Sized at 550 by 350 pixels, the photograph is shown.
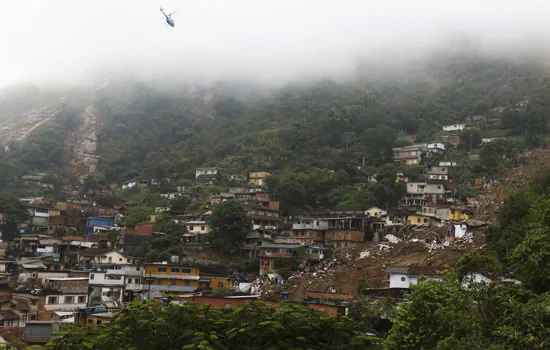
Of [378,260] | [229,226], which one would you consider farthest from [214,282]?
[378,260]

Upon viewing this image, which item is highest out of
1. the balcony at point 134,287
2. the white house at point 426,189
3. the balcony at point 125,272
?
the white house at point 426,189

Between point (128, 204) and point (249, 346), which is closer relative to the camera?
point (249, 346)

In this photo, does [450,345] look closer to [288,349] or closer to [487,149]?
[288,349]

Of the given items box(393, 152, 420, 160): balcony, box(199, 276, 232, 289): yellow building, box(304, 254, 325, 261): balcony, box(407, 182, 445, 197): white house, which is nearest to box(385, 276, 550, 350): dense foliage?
box(199, 276, 232, 289): yellow building

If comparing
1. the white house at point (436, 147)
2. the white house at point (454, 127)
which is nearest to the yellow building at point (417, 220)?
the white house at point (436, 147)

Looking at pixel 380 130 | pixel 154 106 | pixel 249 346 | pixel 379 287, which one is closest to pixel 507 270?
pixel 379 287

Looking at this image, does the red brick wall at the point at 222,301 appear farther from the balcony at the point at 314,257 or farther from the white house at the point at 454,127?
the white house at the point at 454,127
